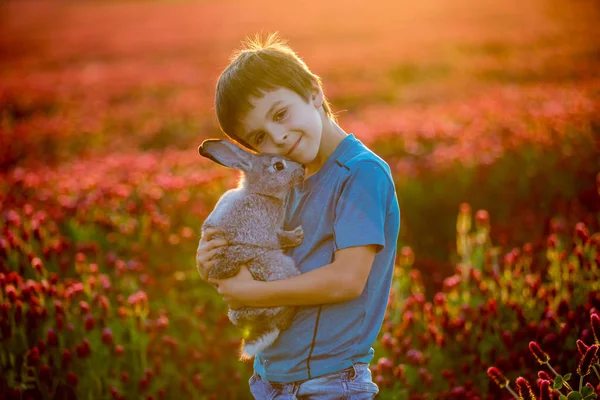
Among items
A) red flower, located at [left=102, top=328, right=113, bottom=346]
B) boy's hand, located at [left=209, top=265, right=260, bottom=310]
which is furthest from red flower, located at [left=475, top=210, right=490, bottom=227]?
red flower, located at [left=102, top=328, right=113, bottom=346]

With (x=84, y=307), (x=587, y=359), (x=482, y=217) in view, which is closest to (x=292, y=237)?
(x=587, y=359)

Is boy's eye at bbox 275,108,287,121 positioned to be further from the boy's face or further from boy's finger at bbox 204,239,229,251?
boy's finger at bbox 204,239,229,251

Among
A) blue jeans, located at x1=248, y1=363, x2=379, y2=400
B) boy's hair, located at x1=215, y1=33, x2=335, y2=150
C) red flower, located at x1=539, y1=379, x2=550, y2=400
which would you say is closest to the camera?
red flower, located at x1=539, y1=379, x2=550, y2=400

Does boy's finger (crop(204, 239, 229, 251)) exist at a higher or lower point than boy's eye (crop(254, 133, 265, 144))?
lower

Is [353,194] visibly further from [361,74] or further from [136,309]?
[361,74]

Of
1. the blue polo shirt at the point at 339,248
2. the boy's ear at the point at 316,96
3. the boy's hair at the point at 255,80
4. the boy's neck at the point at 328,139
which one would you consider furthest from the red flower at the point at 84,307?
the boy's ear at the point at 316,96

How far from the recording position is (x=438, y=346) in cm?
375

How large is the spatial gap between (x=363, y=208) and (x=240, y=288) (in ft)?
2.14

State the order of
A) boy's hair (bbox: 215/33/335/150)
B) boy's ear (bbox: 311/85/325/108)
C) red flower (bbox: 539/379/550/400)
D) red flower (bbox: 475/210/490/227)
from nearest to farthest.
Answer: red flower (bbox: 539/379/550/400) → boy's hair (bbox: 215/33/335/150) → boy's ear (bbox: 311/85/325/108) → red flower (bbox: 475/210/490/227)

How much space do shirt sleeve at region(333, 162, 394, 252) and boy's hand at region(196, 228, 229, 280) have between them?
22.5 inches

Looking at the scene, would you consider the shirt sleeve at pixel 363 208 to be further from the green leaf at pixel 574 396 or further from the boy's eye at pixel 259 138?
the green leaf at pixel 574 396

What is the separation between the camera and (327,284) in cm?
223

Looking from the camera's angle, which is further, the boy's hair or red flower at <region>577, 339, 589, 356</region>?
the boy's hair

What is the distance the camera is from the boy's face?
243 cm
